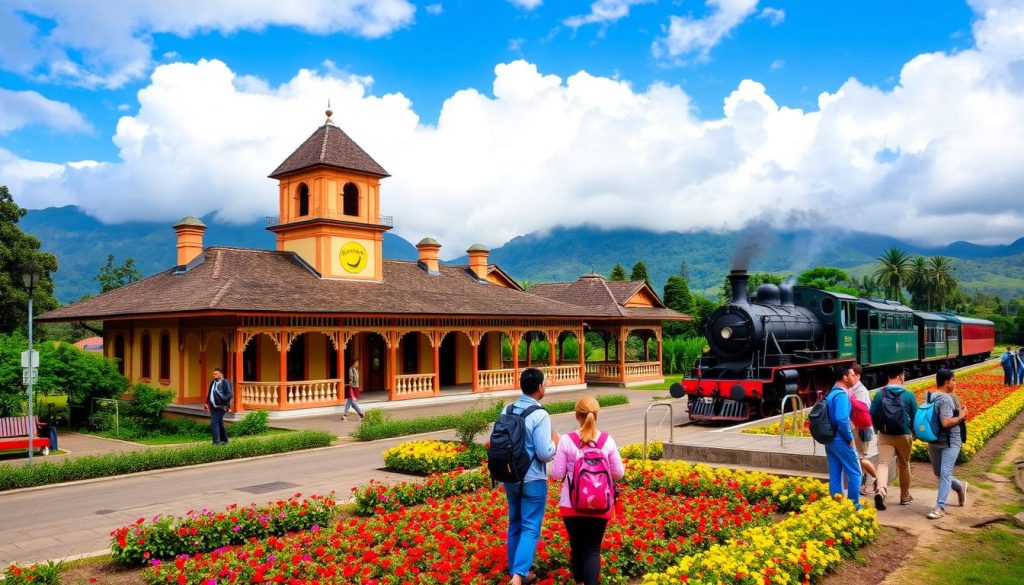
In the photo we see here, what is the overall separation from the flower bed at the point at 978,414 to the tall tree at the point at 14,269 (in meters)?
37.7

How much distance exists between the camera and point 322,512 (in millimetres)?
9617

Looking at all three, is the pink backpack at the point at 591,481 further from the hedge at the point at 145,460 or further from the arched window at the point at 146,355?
the arched window at the point at 146,355

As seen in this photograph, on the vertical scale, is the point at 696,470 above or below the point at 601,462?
below

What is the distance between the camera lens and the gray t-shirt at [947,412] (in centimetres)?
940

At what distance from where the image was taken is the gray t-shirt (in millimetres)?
9398

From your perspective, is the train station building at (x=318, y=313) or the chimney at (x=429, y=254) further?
the chimney at (x=429, y=254)

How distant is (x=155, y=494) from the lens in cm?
1223

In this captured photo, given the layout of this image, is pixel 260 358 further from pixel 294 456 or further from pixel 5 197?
pixel 5 197

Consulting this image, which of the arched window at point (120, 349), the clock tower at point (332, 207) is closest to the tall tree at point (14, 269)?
the arched window at point (120, 349)

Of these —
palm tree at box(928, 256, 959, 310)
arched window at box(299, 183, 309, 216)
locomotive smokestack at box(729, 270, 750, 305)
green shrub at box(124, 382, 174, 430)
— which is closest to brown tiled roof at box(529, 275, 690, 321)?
Result: locomotive smokestack at box(729, 270, 750, 305)

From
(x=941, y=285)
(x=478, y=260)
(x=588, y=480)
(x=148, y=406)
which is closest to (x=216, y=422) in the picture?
Result: (x=148, y=406)

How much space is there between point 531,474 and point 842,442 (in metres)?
4.55

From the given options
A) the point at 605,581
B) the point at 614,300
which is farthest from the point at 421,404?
the point at 605,581

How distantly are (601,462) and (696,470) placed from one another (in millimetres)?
5383
